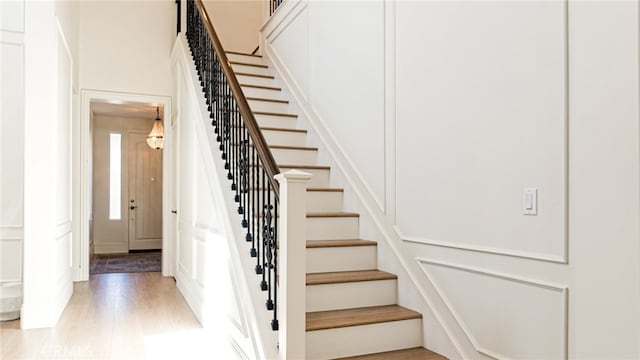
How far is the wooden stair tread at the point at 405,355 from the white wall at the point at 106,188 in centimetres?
788

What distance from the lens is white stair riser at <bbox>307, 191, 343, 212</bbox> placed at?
3.82m

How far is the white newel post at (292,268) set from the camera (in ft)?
7.91

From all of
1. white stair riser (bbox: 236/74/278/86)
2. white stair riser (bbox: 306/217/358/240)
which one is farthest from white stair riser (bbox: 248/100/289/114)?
white stair riser (bbox: 306/217/358/240)

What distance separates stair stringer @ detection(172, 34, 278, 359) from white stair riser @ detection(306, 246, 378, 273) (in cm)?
46

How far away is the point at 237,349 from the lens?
3.22m

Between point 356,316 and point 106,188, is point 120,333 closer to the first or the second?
point 356,316

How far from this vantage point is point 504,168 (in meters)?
2.37

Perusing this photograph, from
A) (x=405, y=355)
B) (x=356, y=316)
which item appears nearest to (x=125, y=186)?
(x=356, y=316)

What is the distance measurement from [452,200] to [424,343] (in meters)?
0.88

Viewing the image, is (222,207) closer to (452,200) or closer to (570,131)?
(452,200)

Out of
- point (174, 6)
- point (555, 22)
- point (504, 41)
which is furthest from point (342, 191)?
point (174, 6)

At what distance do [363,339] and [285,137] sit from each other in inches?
88.0

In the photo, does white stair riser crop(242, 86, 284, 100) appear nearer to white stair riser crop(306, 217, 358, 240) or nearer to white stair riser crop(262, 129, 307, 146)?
white stair riser crop(262, 129, 307, 146)

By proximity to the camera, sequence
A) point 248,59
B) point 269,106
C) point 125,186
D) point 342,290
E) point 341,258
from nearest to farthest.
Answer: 1. point 342,290
2. point 341,258
3. point 269,106
4. point 248,59
5. point 125,186
